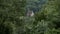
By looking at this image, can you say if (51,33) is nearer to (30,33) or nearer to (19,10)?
(30,33)

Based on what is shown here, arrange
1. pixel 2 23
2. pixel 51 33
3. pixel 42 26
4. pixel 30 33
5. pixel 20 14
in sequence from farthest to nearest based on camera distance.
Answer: pixel 20 14, pixel 2 23, pixel 30 33, pixel 42 26, pixel 51 33

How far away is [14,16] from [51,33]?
11.9 feet

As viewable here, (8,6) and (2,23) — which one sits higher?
(8,6)

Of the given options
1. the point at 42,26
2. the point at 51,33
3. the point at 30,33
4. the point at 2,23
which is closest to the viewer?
the point at 51,33

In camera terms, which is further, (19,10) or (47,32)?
(19,10)

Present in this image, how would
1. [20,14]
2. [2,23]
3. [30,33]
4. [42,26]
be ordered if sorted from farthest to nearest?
1. [20,14]
2. [2,23]
3. [30,33]
4. [42,26]

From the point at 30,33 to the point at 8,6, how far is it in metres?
2.66

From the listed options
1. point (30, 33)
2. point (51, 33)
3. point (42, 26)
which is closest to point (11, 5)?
point (30, 33)

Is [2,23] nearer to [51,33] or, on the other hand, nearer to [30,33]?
[30,33]

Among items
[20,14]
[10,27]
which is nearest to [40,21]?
[10,27]

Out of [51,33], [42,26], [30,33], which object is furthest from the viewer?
[30,33]

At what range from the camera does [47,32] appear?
4.03 metres

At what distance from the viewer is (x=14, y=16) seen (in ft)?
23.9

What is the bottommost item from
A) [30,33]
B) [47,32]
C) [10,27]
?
[10,27]
